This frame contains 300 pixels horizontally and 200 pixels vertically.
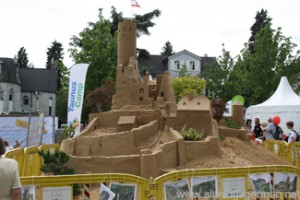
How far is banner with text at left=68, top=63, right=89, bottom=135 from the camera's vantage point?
19797mm

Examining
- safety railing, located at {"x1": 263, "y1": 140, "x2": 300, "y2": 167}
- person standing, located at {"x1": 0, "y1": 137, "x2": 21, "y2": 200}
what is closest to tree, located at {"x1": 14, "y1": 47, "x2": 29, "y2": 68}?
safety railing, located at {"x1": 263, "y1": 140, "x2": 300, "y2": 167}

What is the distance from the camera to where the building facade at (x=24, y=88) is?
48.5 m

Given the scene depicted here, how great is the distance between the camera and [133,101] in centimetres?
1380

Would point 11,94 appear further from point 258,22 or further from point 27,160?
point 27,160

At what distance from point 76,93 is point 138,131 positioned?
28.8 ft

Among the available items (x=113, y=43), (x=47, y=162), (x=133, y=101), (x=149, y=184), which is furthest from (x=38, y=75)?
(x=149, y=184)

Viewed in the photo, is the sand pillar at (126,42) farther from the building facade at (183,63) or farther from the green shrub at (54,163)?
the building facade at (183,63)

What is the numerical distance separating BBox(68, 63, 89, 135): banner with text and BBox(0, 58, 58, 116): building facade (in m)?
29.9

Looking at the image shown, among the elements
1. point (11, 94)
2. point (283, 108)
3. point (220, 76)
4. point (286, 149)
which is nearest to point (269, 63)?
point (220, 76)

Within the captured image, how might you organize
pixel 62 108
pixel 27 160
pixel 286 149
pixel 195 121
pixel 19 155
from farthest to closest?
1. pixel 62 108
2. pixel 195 121
3. pixel 286 149
4. pixel 27 160
5. pixel 19 155

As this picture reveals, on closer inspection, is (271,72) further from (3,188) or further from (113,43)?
(3,188)

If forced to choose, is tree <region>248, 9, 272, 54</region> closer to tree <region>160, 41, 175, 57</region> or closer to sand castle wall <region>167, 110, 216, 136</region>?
tree <region>160, 41, 175, 57</region>

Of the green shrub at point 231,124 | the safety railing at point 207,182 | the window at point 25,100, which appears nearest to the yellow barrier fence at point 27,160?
the safety railing at point 207,182

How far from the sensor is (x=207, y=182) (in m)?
5.63
